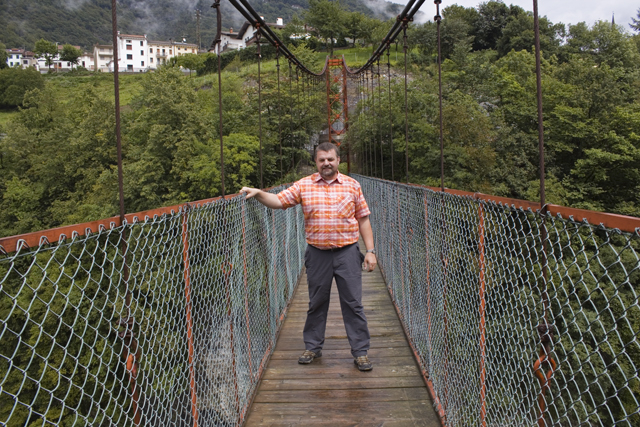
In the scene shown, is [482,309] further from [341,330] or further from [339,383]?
[341,330]

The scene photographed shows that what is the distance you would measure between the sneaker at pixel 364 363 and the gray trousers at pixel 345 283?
0.02 m

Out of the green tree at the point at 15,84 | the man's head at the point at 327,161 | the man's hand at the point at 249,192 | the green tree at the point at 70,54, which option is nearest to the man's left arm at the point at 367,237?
the man's head at the point at 327,161

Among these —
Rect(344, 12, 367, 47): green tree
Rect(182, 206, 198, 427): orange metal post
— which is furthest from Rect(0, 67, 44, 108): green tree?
Rect(182, 206, 198, 427): orange metal post

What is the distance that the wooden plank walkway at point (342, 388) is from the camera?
5.93 feet

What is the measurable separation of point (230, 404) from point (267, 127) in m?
17.7

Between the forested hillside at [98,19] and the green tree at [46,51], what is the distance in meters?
10.1

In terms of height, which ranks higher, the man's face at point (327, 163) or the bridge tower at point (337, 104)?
the bridge tower at point (337, 104)

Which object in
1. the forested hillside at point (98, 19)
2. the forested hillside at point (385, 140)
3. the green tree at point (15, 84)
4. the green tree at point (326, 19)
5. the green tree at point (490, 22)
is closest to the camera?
the forested hillside at point (385, 140)

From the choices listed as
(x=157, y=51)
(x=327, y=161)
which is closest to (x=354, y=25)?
(x=157, y=51)

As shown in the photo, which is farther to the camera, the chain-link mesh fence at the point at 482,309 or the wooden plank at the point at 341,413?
the wooden plank at the point at 341,413

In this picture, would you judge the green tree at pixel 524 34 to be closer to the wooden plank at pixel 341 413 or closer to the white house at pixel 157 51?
the wooden plank at pixel 341 413

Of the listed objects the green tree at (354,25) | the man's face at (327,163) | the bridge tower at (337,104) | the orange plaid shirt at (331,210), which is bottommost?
the orange plaid shirt at (331,210)

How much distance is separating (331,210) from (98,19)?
9925cm

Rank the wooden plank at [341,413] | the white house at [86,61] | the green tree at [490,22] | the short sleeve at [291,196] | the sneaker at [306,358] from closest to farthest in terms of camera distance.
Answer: the wooden plank at [341,413] → the short sleeve at [291,196] → the sneaker at [306,358] → the green tree at [490,22] → the white house at [86,61]
